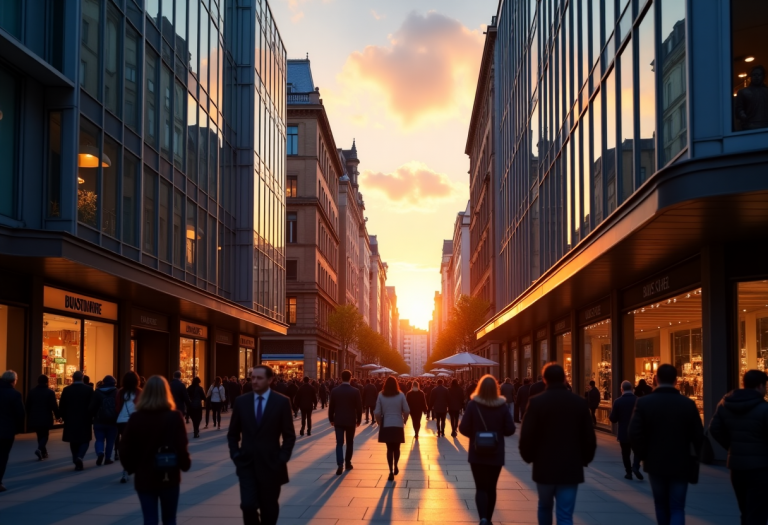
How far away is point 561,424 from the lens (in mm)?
7590

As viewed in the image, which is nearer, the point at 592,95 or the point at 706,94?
the point at 706,94

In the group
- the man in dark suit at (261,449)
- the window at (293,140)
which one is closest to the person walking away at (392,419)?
the man in dark suit at (261,449)

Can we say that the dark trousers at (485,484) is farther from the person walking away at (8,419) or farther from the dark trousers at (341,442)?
the person walking away at (8,419)

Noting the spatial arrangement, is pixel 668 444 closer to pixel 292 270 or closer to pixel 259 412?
pixel 259 412

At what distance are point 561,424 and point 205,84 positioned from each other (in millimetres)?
28247

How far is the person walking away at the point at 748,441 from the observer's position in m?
8.00

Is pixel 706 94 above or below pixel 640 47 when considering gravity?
below

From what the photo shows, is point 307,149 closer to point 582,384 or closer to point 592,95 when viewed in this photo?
point 582,384

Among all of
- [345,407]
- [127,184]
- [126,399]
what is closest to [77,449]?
[126,399]

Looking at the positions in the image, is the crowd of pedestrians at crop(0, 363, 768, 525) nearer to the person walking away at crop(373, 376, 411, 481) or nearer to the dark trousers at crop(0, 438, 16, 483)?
the person walking away at crop(373, 376, 411, 481)

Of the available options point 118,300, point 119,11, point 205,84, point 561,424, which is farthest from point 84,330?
point 561,424

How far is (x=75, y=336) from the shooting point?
23438 millimetres

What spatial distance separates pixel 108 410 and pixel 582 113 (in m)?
14.4

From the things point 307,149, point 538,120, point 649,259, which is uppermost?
point 307,149
